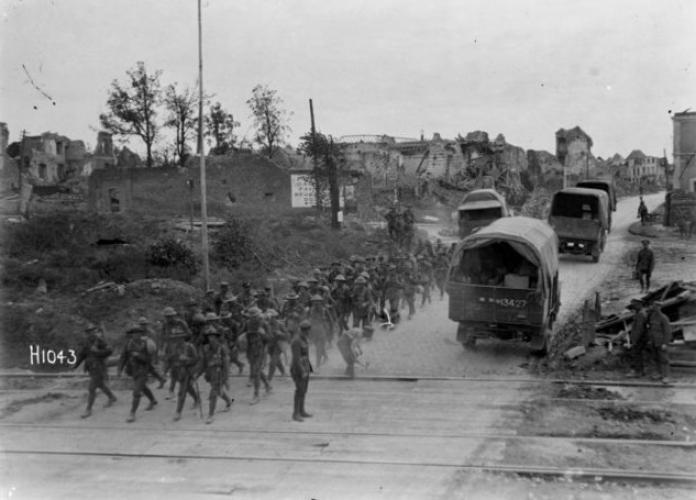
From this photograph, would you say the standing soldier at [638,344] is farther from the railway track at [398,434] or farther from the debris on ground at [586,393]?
the debris on ground at [586,393]

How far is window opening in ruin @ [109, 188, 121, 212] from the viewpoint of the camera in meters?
36.6

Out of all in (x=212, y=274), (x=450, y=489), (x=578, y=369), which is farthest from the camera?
(x=212, y=274)

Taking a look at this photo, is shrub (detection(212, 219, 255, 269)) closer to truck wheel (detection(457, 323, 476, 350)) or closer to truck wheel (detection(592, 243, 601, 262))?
truck wheel (detection(457, 323, 476, 350))

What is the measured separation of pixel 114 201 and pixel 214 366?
27.2 meters

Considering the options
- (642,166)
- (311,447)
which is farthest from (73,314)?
(642,166)

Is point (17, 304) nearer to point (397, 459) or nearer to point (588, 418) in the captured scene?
point (397, 459)

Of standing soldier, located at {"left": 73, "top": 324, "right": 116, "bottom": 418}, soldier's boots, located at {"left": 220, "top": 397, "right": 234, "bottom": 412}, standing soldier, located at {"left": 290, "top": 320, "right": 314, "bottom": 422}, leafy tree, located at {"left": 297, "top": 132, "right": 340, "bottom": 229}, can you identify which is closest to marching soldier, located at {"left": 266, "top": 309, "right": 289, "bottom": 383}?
soldier's boots, located at {"left": 220, "top": 397, "right": 234, "bottom": 412}

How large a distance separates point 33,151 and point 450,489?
2151 inches

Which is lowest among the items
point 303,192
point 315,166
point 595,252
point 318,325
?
point 318,325

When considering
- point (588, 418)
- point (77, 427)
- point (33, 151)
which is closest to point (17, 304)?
point (77, 427)

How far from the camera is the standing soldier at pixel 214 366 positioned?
1162 cm

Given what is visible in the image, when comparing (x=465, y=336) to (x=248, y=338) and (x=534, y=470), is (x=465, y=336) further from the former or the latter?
(x=534, y=470)

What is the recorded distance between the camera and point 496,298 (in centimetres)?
1432

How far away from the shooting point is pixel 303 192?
123 ft
